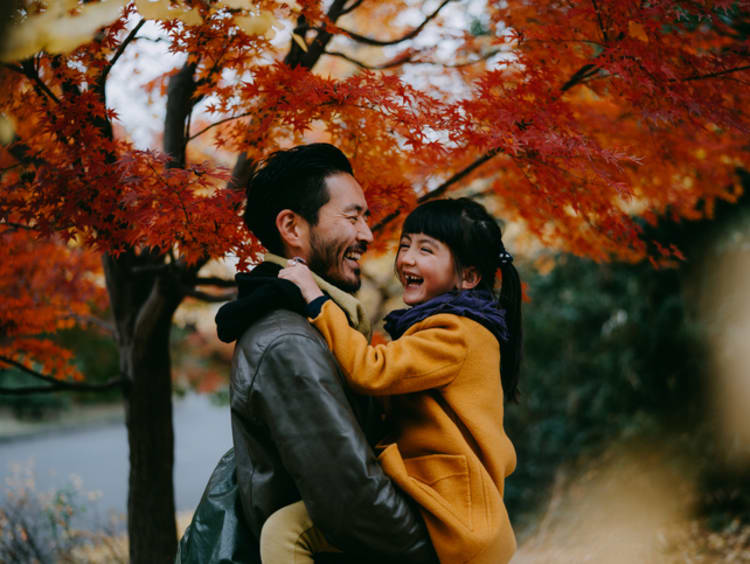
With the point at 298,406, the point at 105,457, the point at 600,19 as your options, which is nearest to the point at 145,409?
the point at 298,406

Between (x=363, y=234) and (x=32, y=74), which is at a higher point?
(x=32, y=74)

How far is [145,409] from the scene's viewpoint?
13.3 feet

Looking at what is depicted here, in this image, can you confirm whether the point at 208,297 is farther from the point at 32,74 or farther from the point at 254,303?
the point at 254,303

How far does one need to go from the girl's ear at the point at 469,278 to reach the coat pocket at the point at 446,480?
2.69ft

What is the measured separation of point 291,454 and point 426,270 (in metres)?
1.09

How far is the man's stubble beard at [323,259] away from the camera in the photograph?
210 cm

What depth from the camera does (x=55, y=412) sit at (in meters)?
16.9

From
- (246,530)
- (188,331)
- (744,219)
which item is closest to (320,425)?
(246,530)

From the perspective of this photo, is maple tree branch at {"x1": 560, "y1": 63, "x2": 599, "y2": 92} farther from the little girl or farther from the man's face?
the man's face

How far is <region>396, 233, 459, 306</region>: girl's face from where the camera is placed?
8.00ft

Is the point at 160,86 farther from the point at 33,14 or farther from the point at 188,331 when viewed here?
the point at 188,331

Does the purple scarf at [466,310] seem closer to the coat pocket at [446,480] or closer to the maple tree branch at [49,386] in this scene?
the coat pocket at [446,480]

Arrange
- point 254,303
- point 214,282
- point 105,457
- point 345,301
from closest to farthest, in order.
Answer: point 254,303
point 345,301
point 214,282
point 105,457

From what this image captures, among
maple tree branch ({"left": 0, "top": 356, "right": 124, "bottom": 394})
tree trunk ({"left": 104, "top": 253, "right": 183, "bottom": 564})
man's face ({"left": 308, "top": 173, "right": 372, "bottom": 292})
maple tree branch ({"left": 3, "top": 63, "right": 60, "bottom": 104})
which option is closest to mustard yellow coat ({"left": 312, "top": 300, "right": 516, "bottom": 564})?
man's face ({"left": 308, "top": 173, "right": 372, "bottom": 292})
